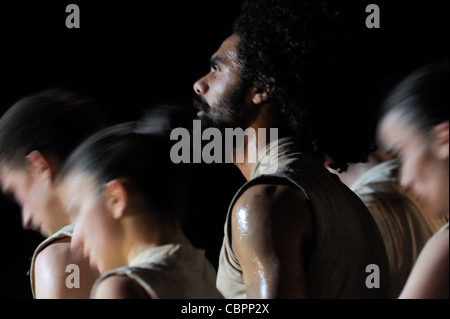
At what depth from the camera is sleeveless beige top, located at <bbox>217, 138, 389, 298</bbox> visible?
1718mm

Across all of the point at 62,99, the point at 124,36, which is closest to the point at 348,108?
the point at 62,99

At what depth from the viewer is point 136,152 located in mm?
1704

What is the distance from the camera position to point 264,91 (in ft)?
6.51

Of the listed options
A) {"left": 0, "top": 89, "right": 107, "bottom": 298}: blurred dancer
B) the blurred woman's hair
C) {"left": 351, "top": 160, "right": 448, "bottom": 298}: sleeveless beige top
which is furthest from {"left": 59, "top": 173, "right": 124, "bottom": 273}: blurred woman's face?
{"left": 351, "top": 160, "right": 448, "bottom": 298}: sleeveless beige top

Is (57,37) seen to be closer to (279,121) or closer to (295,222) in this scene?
(279,121)

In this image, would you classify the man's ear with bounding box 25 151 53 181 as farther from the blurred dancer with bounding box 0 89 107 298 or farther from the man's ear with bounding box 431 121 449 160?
the man's ear with bounding box 431 121 449 160

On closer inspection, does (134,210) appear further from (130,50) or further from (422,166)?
(130,50)

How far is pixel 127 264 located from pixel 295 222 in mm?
350

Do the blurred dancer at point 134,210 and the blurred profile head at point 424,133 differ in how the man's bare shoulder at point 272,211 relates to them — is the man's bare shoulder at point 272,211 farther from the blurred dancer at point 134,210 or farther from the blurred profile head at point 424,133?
the blurred profile head at point 424,133

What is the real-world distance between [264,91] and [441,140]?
549 millimetres

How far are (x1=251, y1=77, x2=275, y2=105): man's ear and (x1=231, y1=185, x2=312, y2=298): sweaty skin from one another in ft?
1.07

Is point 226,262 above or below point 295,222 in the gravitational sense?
below

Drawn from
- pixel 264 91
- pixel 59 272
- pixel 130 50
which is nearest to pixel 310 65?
pixel 264 91

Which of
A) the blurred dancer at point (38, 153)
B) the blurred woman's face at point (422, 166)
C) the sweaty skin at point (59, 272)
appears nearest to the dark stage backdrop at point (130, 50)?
the blurred dancer at point (38, 153)
